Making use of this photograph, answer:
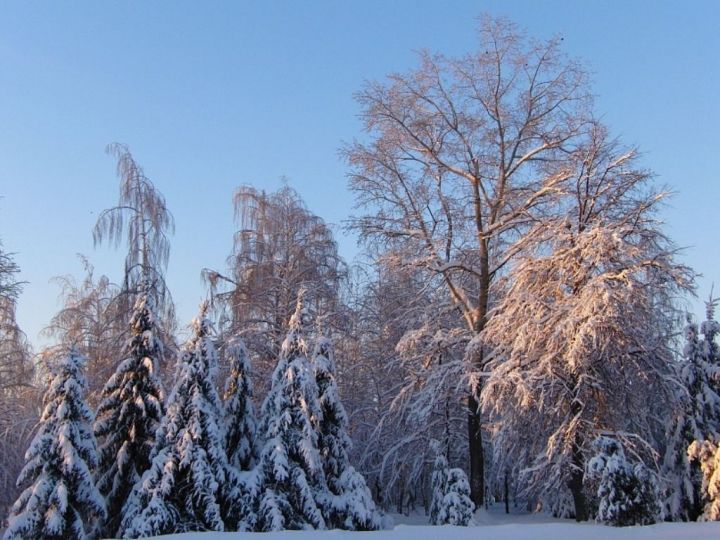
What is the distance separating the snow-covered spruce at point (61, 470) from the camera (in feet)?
47.7

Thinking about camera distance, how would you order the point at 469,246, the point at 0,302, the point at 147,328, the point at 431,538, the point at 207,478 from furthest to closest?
1. the point at 0,302
2. the point at 469,246
3. the point at 147,328
4. the point at 207,478
5. the point at 431,538

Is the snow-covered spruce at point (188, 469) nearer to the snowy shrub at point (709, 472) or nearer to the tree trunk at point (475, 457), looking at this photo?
the tree trunk at point (475, 457)

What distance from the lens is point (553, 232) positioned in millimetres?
17219

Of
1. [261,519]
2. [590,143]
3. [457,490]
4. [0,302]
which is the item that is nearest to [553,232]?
[590,143]

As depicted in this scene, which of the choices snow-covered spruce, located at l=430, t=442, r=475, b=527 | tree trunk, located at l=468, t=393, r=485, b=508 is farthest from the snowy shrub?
tree trunk, located at l=468, t=393, r=485, b=508

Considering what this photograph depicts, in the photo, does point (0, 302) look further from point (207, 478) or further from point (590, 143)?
point (590, 143)

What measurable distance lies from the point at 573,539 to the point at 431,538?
223cm

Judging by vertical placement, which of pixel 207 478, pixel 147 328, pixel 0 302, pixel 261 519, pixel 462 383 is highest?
pixel 0 302

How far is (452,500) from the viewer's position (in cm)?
1703

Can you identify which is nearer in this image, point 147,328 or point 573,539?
point 573,539

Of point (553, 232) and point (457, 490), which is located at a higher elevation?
point (553, 232)

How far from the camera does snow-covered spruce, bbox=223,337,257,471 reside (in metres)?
17.0

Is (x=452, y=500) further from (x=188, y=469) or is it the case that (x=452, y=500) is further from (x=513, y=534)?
(x=188, y=469)

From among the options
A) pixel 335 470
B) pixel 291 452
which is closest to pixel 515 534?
pixel 291 452
